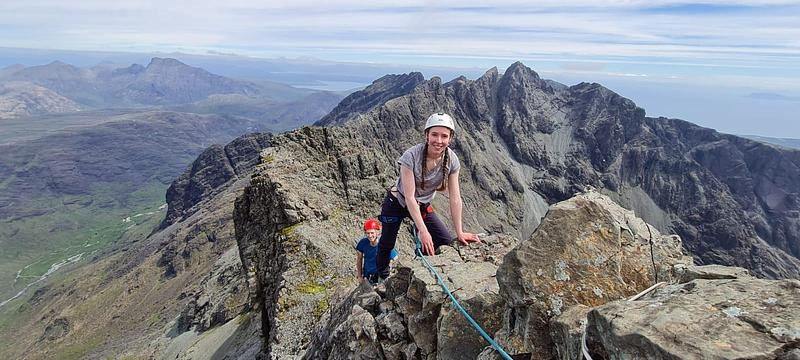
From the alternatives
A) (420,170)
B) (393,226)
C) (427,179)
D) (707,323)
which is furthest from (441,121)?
(707,323)

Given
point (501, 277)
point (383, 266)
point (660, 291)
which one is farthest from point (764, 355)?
point (383, 266)

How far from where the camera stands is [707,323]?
256 inches

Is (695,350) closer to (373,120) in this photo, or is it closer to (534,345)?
(534,345)

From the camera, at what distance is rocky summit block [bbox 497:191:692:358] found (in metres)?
9.14

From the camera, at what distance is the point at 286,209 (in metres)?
29.5

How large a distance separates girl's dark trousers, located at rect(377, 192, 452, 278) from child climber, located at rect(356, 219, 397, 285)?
536mm

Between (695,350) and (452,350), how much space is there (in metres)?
6.03

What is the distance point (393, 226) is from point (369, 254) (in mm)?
2905

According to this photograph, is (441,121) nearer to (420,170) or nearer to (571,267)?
(420,170)

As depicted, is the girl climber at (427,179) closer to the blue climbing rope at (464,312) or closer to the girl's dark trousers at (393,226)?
the girl's dark trousers at (393,226)

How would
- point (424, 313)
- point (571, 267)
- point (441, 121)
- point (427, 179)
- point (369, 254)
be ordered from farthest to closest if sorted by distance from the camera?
point (369, 254) → point (427, 179) → point (441, 121) → point (424, 313) → point (571, 267)

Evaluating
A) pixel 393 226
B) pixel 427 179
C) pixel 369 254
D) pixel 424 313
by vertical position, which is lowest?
pixel 369 254

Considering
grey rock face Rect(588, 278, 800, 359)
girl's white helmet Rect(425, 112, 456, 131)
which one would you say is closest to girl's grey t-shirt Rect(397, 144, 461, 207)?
girl's white helmet Rect(425, 112, 456, 131)

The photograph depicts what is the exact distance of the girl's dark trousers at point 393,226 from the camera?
15.4 m
